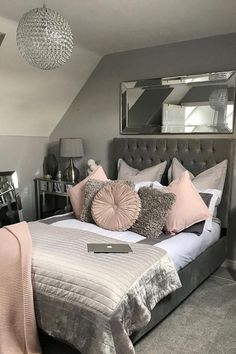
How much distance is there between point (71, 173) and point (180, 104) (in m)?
1.70

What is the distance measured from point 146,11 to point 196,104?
1141mm

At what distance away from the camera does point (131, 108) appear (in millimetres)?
3834

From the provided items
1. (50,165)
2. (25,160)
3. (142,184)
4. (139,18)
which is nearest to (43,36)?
(139,18)

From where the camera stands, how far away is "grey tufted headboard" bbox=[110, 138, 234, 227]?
3162 mm

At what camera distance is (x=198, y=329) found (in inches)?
86.7

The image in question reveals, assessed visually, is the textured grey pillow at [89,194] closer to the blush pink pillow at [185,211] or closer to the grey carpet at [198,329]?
the blush pink pillow at [185,211]

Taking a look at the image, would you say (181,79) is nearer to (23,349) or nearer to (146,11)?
(146,11)

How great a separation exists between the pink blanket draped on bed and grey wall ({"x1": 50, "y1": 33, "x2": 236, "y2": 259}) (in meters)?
2.28

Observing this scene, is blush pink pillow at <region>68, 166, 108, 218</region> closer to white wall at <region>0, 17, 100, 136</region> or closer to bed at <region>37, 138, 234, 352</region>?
bed at <region>37, 138, 234, 352</region>

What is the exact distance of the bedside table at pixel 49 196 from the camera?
13.6 ft

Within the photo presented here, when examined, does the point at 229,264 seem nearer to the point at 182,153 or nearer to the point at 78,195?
the point at 182,153

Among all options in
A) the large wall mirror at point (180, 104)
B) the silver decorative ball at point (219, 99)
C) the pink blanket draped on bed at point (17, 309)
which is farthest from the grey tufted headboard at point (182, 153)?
the pink blanket draped on bed at point (17, 309)

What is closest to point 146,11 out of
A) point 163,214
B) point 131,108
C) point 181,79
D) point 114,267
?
point 181,79

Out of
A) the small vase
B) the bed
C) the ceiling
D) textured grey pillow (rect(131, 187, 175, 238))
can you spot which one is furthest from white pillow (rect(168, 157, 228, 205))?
the small vase
